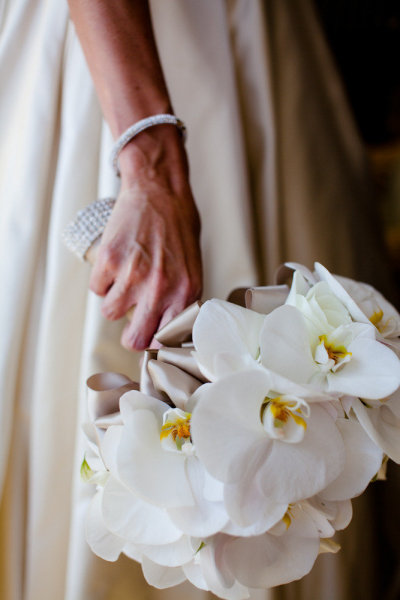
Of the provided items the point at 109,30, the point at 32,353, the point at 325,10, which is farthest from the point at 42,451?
the point at 325,10

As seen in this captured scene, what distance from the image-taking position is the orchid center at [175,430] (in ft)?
1.06

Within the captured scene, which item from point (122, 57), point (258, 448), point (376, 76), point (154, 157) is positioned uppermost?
point (376, 76)

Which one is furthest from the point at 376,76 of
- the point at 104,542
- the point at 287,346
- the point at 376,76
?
the point at 104,542

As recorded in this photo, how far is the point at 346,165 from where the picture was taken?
2.64 feet

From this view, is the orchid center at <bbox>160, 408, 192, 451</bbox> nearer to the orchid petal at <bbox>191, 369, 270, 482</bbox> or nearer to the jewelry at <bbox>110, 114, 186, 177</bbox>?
the orchid petal at <bbox>191, 369, 270, 482</bbox>

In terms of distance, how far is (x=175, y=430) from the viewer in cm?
33

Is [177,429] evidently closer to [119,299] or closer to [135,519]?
[135,519]

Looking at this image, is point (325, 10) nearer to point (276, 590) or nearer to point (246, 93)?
point (246, 93)

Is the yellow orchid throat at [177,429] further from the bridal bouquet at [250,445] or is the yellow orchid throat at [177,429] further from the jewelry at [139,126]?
the jewelry at [139,126]

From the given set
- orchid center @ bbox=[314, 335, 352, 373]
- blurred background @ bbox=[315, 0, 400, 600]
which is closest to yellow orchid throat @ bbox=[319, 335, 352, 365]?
orchid center @ bbox=[314, 335, 352, 373]

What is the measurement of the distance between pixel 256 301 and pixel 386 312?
0.12 metres

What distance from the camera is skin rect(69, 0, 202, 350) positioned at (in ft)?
1.56

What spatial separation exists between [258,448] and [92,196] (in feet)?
1.37

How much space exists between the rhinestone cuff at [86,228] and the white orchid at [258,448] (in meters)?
0.28
